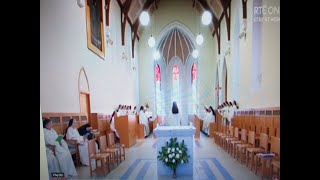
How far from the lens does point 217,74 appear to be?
9.76 metres

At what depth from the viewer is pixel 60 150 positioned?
403 centimetres

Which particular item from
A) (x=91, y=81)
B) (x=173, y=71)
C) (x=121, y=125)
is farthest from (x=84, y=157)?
(x=173, y=71)

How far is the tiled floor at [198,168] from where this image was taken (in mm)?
4546

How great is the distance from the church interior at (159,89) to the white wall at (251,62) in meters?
0.03

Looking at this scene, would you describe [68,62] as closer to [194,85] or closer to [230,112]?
[230,112]

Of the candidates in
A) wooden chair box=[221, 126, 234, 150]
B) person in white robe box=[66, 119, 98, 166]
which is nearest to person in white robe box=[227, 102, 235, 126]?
wooden chair box=[221, 126, 234, 150]

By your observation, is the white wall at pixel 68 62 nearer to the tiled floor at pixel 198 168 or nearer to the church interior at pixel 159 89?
the church interior at pixel 159 89

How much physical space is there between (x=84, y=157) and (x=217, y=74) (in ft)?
20.2

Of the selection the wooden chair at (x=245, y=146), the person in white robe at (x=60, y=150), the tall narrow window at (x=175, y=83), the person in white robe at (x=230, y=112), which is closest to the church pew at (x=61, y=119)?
the person in white robe at (x=60, y=150)

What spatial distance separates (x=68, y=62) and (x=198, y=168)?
3.00 metres

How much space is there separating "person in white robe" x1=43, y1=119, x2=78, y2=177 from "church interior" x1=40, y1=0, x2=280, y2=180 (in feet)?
0.05
